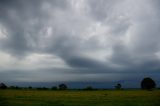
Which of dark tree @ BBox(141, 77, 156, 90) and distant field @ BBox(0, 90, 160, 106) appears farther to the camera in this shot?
dark tree @ BBox(141, 77, 156, 90)

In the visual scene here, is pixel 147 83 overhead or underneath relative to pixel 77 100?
overhead

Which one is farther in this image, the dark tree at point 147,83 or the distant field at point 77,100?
the dark tree at point 147,83

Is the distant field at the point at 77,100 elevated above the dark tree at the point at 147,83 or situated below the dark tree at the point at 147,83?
below

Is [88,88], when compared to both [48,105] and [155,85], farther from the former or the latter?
[48,105]

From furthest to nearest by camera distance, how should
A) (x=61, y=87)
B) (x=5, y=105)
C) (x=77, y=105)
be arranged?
(x=61, y=87)
(x=77, y=105)
(x=5, y=105)

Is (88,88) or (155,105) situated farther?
(88,88)

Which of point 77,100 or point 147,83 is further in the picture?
point 147,83

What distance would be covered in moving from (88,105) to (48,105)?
5627 mm

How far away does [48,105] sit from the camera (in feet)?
144

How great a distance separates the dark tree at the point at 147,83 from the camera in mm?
122894

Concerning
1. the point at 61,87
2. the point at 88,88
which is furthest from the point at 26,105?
the point at 61,87

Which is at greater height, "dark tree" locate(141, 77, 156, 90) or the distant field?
"dark tree" locate(141, 77, 156, 90)

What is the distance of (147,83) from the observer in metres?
124

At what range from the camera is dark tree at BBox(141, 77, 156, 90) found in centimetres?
12289
